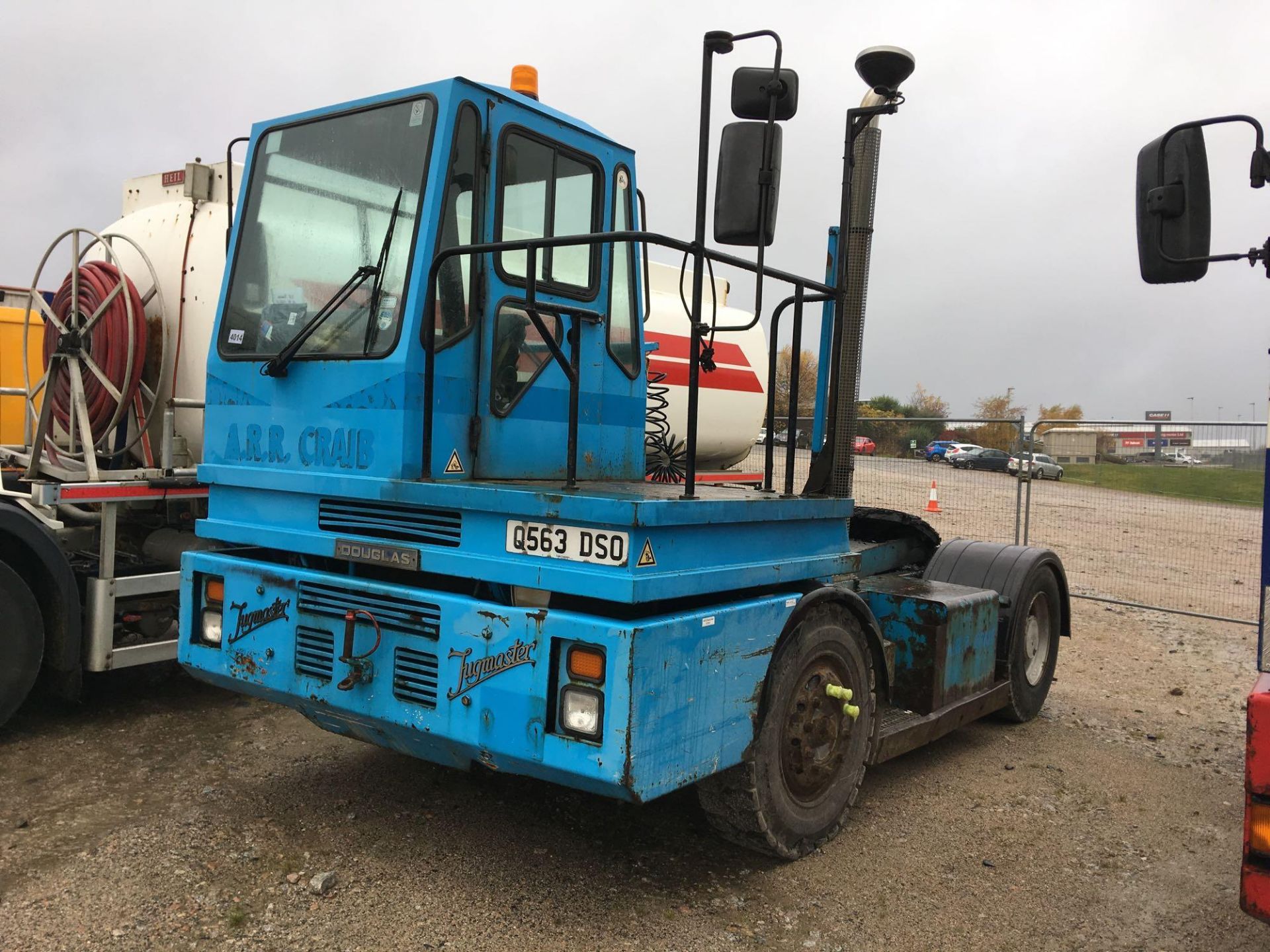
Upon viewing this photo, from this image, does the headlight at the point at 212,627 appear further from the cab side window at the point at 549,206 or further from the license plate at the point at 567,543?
the cab side window at the point at 549,206

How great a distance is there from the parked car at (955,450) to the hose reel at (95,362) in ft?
24.6

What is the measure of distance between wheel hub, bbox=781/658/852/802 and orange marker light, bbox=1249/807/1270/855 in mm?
1618

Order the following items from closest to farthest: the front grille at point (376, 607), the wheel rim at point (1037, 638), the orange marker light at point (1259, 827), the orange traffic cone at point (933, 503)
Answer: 1. the orange marker light at point (1259, 827)
2. the front grille at point (376, 607)
3. the wheel rim at point (1037, 638)
4. the orange traffic cone at point (933, 503)

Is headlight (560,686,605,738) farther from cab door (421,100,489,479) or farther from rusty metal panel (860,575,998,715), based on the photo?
rusty metal panel (860,575,998,715)

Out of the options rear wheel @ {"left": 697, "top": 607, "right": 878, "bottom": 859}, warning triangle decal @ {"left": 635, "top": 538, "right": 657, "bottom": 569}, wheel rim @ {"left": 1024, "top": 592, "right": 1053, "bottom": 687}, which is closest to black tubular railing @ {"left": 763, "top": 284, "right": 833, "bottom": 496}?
rear wheel @ {"left": 697, "top": 607, "right": 878, "bottom": 859}

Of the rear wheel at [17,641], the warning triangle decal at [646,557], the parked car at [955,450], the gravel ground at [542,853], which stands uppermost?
the parked car at [955,450]

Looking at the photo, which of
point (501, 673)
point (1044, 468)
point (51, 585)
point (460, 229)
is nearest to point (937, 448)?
point (1044, 468)

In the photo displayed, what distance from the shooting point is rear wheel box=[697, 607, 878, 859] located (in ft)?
12.4

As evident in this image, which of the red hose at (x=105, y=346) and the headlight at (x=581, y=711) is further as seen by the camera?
the red hose at (x=105, y=346)

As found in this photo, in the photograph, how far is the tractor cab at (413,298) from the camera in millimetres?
3885

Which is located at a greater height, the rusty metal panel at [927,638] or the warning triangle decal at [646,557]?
the warning triangle decal at [646,557]

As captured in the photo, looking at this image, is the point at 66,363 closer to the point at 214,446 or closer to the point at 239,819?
the point at 214,446

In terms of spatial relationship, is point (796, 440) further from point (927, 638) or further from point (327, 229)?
point (327, 229)

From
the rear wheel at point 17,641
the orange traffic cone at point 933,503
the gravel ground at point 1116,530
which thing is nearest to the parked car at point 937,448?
the gravel ground at point 1116,530
